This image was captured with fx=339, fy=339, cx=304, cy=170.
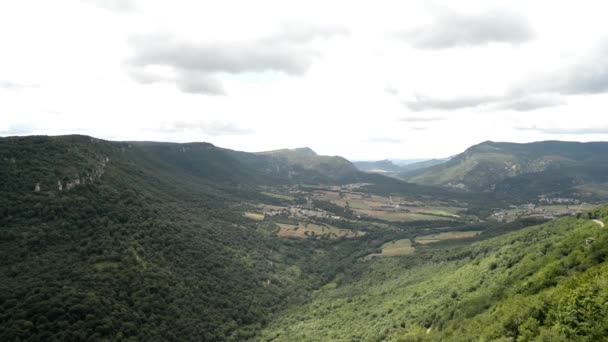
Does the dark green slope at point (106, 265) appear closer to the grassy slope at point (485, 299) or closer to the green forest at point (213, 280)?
the green forest at point (213, 280)

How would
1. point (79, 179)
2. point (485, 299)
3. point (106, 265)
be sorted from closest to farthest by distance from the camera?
point (485, 299), point (106, 265), point (79, 179)

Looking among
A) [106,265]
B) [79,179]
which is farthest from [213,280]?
[79,179]

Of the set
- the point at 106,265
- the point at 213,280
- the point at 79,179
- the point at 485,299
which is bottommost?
the point at 213,280

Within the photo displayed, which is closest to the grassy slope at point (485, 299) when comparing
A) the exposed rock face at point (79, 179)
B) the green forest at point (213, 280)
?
the green forest at point (213, 280)

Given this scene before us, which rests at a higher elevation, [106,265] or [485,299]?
[485,299]

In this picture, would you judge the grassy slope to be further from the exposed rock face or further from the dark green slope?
the exposed rock face

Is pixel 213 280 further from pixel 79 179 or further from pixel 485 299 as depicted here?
pixel 485 299

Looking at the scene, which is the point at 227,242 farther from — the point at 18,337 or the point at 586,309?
the point at 586,309

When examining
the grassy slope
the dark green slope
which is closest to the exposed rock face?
the dark green slope
